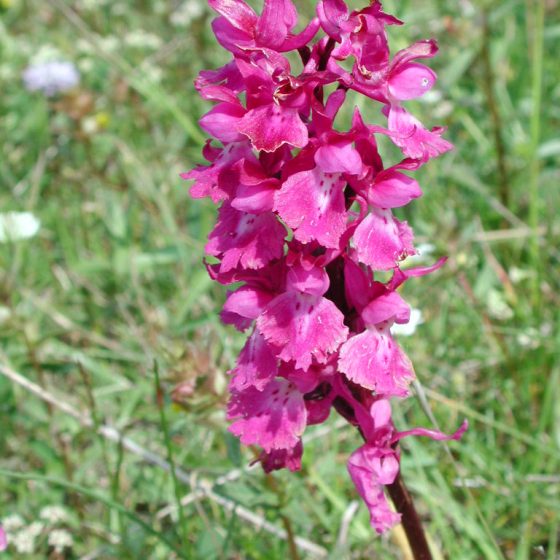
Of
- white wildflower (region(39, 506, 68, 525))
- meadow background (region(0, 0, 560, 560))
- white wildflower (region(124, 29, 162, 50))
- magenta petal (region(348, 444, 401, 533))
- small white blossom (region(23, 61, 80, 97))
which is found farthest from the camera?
white wildflower (region(124, 29, 162, 50))

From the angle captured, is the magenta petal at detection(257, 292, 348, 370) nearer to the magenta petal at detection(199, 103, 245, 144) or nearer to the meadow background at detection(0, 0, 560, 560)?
the magenta petal at detection(199, 103, 245, 144)

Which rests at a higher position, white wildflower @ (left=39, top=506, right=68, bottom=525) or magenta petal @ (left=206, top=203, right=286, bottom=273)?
magenta petal @ (left=206, top=203, right=286, bottom=273)

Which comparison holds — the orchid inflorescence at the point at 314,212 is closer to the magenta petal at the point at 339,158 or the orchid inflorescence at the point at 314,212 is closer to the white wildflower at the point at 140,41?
the magenta petal at the point at 339,158

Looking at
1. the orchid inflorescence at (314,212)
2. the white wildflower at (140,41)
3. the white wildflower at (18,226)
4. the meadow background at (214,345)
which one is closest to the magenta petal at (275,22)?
the orchid inflorescence at (314,212)

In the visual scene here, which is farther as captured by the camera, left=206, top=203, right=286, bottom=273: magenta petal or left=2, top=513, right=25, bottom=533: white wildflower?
left=2, top=513, right=25, bottom=533: white wildflower

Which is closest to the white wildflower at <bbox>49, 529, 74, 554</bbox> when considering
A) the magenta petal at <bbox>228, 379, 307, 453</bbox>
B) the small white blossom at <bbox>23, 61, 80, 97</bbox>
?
the magenta petal at <bbox>228, 379, 307, 453</bbox>

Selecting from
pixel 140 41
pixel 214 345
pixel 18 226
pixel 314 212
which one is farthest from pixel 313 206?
pixel 140 41

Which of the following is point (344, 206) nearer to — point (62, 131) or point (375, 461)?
point (375, 461)
